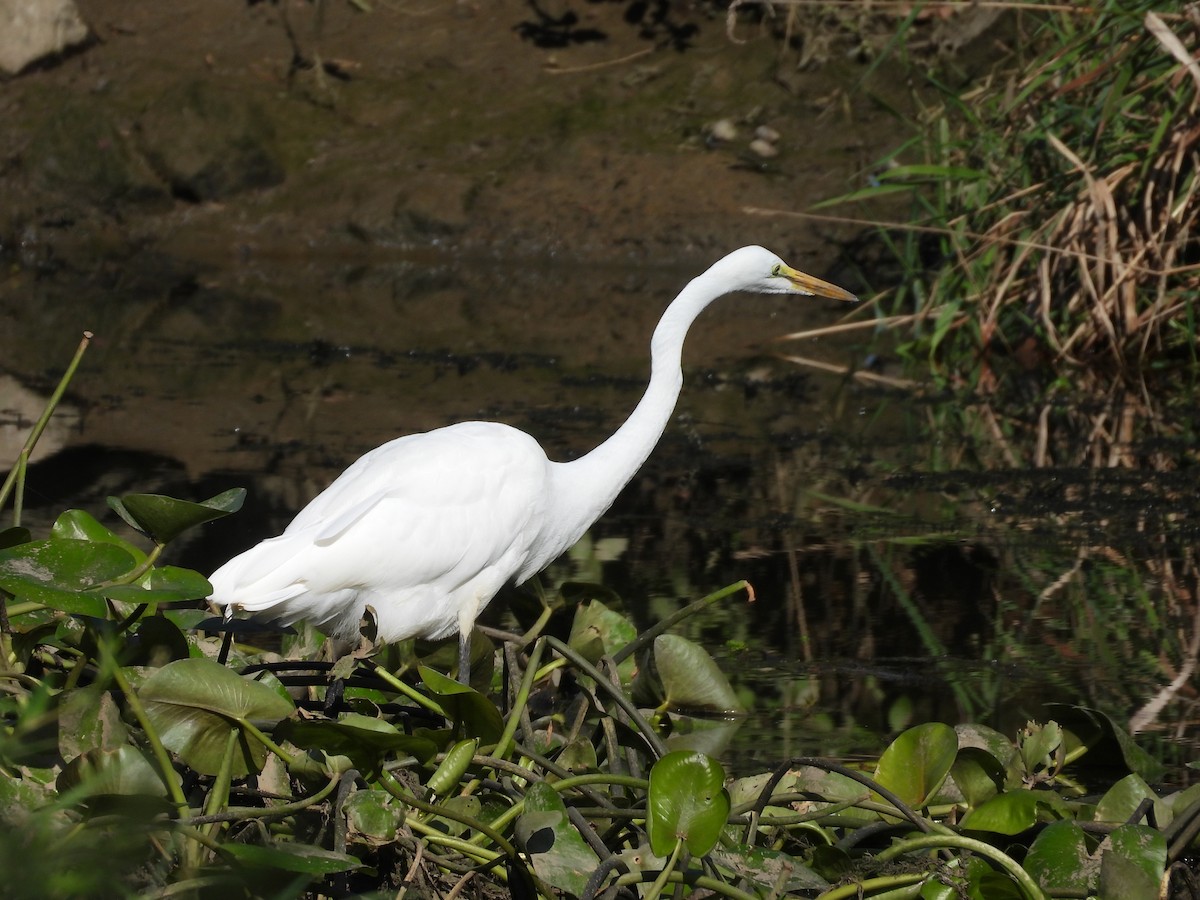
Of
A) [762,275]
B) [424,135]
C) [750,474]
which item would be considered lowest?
[424,135]

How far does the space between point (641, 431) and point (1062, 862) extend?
53.8 inches

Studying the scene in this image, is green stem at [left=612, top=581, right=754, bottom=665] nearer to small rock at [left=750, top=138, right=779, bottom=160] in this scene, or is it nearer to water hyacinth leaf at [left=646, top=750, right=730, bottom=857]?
water hyacinth leaf at [left=646, top=750, right=730, bottom=857]

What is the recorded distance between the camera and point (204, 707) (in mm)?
1984

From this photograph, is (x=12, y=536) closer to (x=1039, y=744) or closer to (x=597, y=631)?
(x=597, y=631)

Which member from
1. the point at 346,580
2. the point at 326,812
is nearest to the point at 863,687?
the point at 346,580

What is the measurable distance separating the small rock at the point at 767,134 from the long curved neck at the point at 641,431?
7.12 m

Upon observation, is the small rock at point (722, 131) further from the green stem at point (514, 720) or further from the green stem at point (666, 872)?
the green stem at point (666, 872)

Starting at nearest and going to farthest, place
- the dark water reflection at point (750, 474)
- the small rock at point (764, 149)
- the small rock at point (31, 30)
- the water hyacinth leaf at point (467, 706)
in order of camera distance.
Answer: the water hyacinth leaf at point (467, 706) → the dark water reflection at point (750, 474) → the small rock at point (764, 149) → the small rock at point (31, 30)

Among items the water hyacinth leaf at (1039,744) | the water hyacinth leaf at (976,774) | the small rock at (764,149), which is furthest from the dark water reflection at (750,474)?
the small rock at (764,149)

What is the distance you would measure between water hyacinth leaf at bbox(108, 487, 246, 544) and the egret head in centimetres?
134

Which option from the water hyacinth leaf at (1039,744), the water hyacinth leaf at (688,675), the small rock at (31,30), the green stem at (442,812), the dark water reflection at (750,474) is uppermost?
the green stem at (442,812)

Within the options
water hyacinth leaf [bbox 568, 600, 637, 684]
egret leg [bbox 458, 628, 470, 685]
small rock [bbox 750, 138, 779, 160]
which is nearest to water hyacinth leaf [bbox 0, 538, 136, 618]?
egret leg [bbox 458, 628, 470, 685]

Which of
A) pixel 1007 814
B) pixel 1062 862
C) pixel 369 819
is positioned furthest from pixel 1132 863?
pixel 369 819

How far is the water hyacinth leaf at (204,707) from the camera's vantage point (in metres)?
1.96
